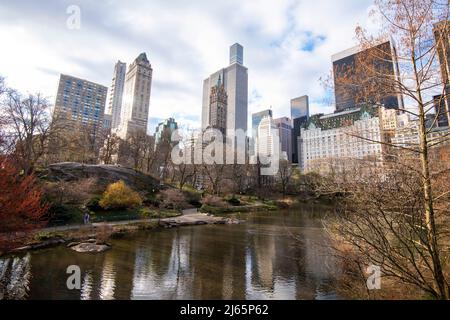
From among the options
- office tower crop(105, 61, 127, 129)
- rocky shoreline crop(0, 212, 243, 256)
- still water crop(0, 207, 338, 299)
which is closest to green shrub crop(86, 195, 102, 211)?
rocky shoreline crop(0, 212, 243, 256)

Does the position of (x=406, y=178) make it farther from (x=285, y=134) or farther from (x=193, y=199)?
(x=285, y=134)

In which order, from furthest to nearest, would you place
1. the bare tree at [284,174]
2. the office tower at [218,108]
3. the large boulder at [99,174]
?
the office tower at [218,108] < the bare tree at [284,174] < the large boulder at [99,174]

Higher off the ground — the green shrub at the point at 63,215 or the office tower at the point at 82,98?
the office tower at the point at 82,98

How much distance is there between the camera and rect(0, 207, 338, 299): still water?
348 inches

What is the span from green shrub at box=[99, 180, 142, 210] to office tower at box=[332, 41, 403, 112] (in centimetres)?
2592

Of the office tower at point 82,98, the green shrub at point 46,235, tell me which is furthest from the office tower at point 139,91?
the green shrub at point 46,235

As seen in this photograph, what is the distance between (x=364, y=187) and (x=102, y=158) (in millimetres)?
51487

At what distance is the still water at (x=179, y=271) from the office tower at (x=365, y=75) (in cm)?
497

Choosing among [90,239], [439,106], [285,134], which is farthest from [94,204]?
[285,134]

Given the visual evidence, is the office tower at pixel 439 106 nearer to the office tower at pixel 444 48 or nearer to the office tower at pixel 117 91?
the office tower at pixel 444 48

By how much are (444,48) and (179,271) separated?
40.2 feet

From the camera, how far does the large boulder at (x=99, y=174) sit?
97.5 ft

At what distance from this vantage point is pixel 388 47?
5348 mm
